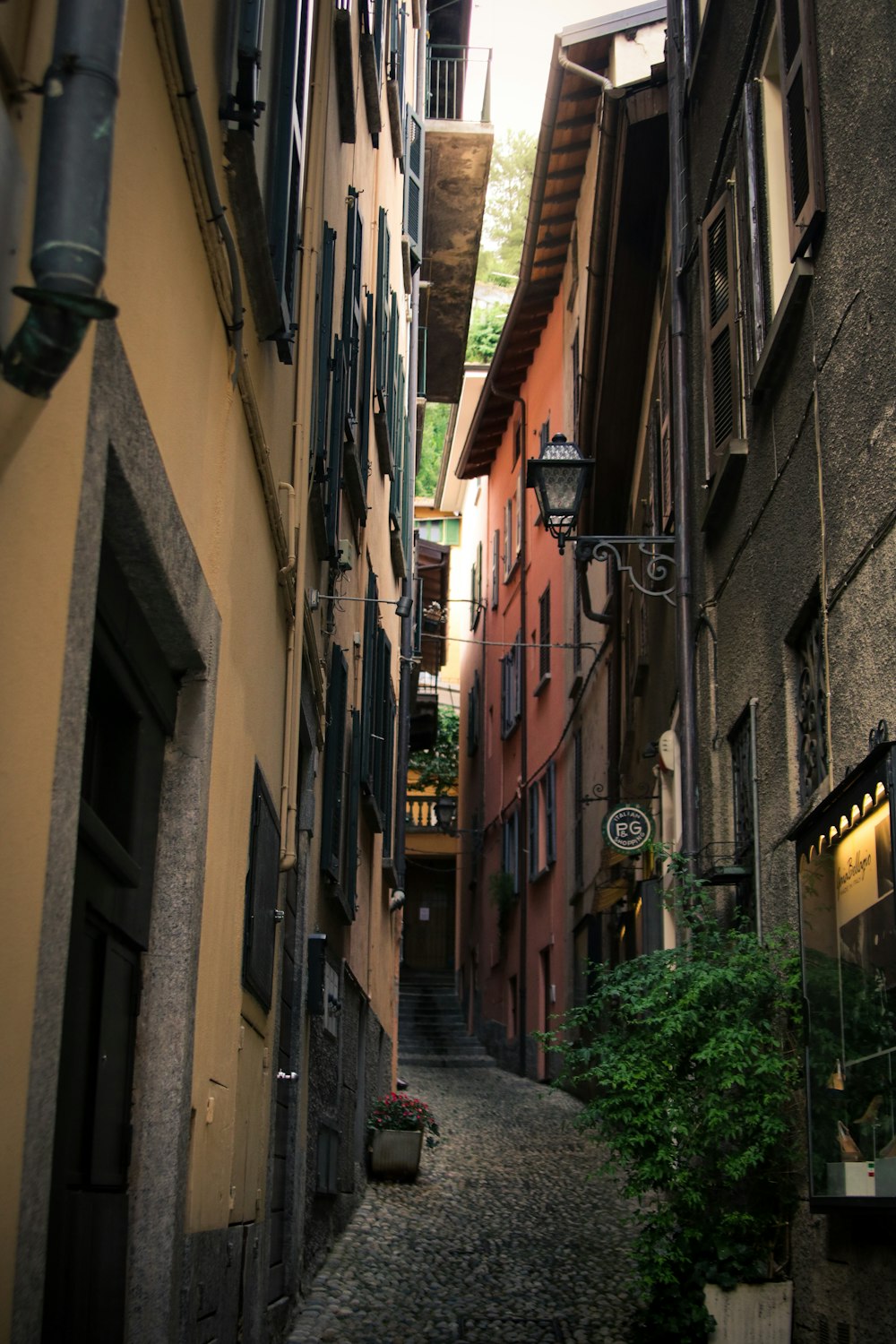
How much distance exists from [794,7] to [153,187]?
14.0ft

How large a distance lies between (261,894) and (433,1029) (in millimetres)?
20884

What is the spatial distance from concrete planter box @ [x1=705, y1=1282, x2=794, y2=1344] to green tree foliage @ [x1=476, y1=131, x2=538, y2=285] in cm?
4654

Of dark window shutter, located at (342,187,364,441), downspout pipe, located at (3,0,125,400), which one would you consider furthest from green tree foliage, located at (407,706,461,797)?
downspout pipe, located at (3,0,125,400)

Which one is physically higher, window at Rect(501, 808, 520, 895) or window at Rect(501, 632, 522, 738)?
window at Rect(501, 632, 522, 738)

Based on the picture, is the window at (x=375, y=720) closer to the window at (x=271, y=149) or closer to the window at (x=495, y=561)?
the window at (x=271, y=149)

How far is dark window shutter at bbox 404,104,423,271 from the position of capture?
15.9 meters

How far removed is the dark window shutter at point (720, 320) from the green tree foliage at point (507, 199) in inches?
1677

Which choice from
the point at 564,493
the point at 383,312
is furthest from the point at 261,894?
the point at 383,312

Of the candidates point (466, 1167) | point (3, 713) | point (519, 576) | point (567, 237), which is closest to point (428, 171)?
point (567, 237)

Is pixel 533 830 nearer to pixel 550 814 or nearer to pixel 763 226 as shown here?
pixel 550 814

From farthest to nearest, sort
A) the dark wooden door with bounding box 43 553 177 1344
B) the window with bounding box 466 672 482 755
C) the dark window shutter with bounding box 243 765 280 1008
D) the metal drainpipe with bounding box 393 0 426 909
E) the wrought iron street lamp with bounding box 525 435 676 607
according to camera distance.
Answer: the window with bounding box 466 672 482 755 → the metal drainpipe with bounding box 393 0 426 909 → the wrought iron street lamp with bounding box 525 435 676 607 → the dark window shutter with bounding box 243 765 280 1008 → the dark wooden door with bounding box 43 553 177 1344

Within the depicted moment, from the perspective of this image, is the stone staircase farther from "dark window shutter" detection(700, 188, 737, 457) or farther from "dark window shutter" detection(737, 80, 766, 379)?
"dark window shutter" detection(737, 80, 766, 379)

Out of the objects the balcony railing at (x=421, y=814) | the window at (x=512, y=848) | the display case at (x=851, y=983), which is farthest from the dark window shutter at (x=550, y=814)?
the display case at (x=851, y=983)

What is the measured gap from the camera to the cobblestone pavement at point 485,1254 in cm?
732
